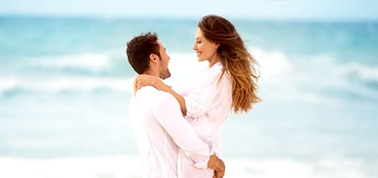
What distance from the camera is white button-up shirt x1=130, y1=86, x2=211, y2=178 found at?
271 centimetres

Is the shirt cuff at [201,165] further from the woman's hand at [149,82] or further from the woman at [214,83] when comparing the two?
the woman's hand at [149,82]

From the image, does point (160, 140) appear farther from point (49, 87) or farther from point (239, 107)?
point (49, 87)

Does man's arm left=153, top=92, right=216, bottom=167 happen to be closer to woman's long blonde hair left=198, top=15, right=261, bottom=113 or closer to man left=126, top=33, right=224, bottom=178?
man left=126, top=33, right=224, bottom=178

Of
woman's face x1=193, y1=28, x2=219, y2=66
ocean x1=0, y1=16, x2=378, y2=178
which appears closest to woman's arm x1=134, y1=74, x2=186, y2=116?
woman's face x1=193, y1=28, x2=219, y2=66

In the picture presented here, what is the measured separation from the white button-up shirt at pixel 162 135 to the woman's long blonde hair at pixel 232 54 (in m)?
0.22

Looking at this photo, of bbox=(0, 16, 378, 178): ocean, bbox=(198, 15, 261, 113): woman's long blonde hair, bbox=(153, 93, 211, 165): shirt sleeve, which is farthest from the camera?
bbox=(0, 16, 378, 178): ocean

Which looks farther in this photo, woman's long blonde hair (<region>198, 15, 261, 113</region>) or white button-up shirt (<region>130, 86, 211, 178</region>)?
woman's long blonde hair (<region>198, 15, 261, 113</region>)

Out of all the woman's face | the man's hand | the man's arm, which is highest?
the woman's face

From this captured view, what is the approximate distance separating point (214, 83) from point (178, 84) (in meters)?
1.94

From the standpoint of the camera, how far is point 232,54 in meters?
2.85

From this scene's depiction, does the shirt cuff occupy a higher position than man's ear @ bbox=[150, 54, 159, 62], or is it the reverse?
man's ear @ bbox=[150, 54, 159, 62]

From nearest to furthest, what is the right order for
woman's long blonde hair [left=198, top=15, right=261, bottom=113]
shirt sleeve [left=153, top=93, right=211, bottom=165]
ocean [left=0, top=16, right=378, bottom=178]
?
shirt sleeve [left=153, top=93, right=211, bottom=165] < woman's long blonde hair [left=198, top=15, right=261, bottom=113] < ocean [left=0, top=16, right=378, bottom=178]

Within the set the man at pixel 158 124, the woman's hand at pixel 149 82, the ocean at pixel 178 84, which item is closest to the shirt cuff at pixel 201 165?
the man at pixel 158 124

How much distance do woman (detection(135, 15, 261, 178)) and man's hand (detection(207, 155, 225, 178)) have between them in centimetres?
3
